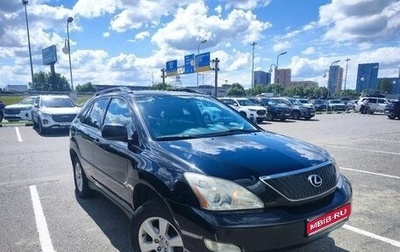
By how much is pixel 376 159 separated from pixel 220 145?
22.6 ft

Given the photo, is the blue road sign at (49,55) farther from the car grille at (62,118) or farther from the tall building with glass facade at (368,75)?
the tall building with glass facade at (368,75)

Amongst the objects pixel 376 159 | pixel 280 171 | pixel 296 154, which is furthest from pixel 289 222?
pixel 376 159

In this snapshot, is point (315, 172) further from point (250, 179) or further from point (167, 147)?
point (167, 147)

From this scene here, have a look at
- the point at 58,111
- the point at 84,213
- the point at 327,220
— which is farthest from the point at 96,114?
the point at 58,111

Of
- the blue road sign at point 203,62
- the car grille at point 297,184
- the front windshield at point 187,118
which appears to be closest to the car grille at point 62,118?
the front windshield at point 187,118

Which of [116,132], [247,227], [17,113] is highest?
[116,132]

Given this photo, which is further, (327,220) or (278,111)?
(278,111)

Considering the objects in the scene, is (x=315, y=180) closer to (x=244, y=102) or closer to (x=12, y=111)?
(x=12, y=111)

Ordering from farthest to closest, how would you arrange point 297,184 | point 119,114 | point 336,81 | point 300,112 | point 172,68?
1. point 336,81
2. point 172,68
3. point 300,112
4. point 119,114
5. point 297,184

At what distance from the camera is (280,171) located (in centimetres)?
263

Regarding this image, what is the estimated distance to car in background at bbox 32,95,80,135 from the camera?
13547mm

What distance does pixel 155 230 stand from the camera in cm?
287

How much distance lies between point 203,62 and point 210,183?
1593 inches

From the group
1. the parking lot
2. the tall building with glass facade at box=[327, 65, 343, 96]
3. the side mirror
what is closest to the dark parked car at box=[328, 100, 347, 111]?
the parking lot
